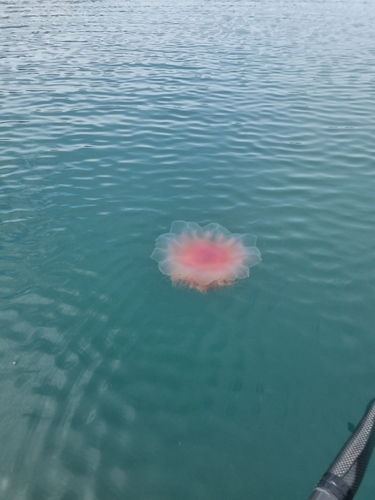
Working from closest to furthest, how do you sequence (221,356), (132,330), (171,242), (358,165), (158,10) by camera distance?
(221,356) < (132,330) < (171,242) < (358,165) < (158,10)

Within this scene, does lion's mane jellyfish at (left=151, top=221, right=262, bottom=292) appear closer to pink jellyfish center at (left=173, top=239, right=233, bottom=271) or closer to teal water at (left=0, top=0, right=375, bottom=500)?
pink jellyfish center at (left=173, top=239, right=233, bottom=271)

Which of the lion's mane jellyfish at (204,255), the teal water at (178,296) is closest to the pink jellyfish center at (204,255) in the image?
the lion's mane jellyfish at (204,255)

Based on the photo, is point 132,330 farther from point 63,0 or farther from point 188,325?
point 63,0

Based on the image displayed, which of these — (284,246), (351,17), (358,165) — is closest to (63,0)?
(351,17)

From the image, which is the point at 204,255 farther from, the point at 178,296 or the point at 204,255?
the point at 178,296

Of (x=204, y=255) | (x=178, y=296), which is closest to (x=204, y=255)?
(x=204, y=255)

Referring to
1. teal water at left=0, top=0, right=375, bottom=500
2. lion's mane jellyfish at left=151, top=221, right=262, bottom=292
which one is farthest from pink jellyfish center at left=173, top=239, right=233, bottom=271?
teal water at left=0, top=0, right=375, bottom=500
